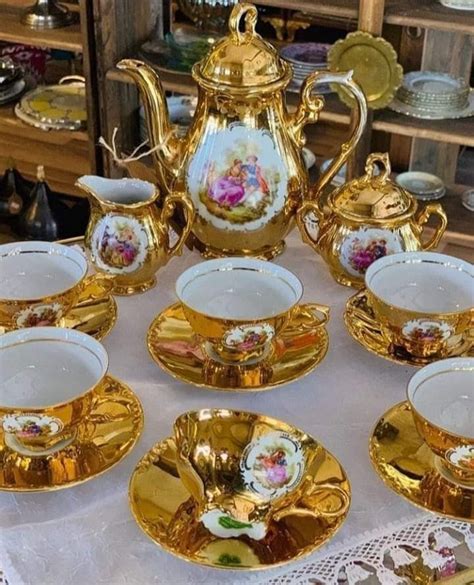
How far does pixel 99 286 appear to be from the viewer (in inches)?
38.9

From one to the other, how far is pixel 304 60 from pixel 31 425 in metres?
1.46

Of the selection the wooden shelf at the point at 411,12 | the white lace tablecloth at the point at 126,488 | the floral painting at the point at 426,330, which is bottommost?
the white lace tablecloth at the point at 126,488

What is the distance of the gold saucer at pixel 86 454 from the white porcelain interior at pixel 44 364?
0.03 metres

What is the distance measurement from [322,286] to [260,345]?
22cm

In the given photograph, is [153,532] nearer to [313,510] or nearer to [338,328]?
[313,510]

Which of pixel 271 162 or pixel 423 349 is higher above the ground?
pixel 271 162

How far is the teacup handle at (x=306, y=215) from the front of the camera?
1.01m

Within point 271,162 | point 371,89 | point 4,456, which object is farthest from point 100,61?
point 4,456

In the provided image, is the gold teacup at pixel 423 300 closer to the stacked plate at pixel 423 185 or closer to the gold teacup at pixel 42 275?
the gold teacup at pixel 42 275

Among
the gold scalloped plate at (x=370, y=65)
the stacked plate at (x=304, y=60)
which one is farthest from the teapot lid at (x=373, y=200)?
the stacked plate at (x=304, y=60)

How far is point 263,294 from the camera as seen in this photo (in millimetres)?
897

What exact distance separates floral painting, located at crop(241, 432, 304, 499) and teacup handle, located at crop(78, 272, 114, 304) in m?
0.34

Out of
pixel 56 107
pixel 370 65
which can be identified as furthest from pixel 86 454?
pixel 56 107

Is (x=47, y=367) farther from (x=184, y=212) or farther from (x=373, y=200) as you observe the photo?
(x=373, y=200)
